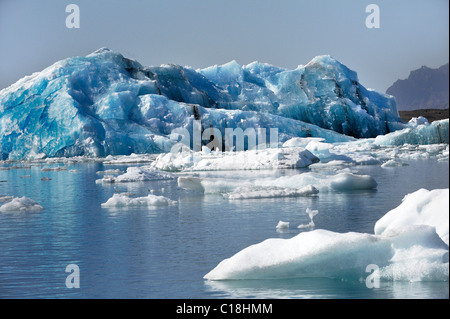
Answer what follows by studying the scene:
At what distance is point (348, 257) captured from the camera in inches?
261

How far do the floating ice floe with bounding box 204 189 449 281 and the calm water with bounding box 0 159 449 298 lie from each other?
0.12 m

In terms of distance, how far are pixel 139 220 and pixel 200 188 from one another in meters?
4.74

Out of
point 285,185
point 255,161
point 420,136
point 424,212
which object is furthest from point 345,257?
point 420,136

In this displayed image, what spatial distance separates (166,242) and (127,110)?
29.6 m

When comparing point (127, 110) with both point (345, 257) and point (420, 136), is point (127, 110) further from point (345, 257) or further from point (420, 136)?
point (345, 257)

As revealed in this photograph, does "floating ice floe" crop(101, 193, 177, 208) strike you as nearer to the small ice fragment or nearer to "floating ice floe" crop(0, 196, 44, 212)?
"floating ice floe" crop(0, 196, 44, 212)

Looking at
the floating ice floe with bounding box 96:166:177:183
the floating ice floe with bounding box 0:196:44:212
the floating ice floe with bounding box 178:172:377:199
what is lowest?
the floating ice floe with bounding box 0:196:44:212

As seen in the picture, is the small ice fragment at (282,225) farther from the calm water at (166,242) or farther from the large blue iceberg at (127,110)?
the large blue iceberg at (127,110)

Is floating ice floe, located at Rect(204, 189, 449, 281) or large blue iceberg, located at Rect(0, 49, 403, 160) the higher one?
large blue iceberg, located at Rect(0, 49, 403, 160)

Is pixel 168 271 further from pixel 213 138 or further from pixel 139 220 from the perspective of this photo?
pixel 213 138

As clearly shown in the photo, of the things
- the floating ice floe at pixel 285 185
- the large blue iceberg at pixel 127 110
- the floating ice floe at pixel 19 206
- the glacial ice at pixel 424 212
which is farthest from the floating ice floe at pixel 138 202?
the large blue iceberg at pixel 127 110

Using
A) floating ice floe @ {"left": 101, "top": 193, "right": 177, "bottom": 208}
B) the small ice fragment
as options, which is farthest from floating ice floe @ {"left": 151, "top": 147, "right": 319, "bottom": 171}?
the small ice fragment

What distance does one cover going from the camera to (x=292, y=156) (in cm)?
2611

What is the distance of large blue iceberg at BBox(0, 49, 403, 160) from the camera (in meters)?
36.9
